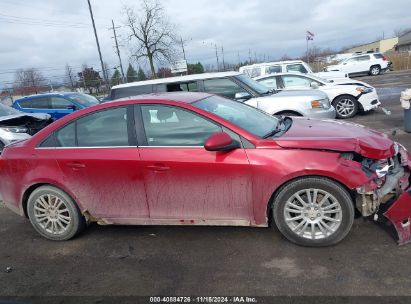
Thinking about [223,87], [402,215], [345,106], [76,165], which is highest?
[223,87]

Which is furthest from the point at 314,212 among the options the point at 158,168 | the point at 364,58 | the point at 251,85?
the point at 364,58

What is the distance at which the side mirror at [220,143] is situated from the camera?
365 cm

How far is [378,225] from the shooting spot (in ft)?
13.4

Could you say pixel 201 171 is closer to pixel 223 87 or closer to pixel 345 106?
pixel 223 87

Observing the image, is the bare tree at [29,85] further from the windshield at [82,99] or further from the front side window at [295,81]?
the front side window at [295,81]

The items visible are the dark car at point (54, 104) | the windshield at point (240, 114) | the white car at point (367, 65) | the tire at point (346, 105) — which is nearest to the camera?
the windshield at point (240, 114)

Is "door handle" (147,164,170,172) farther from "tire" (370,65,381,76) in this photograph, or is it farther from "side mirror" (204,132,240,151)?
"tire" (370,65,381,76)

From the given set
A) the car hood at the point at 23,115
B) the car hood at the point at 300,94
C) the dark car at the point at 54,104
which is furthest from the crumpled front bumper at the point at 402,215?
the dark car at the point at 54,104

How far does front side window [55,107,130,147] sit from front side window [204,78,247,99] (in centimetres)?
485

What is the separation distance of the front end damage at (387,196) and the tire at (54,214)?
3.05 metres

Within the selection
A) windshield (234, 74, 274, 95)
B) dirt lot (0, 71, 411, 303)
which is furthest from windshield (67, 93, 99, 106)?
dirt lot (0, 71, 411, 303)

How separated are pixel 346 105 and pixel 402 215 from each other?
317 inches

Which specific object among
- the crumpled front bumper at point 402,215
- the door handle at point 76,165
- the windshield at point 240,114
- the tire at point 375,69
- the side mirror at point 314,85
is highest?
the windshield at point 240,114

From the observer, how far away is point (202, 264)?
145 inches
